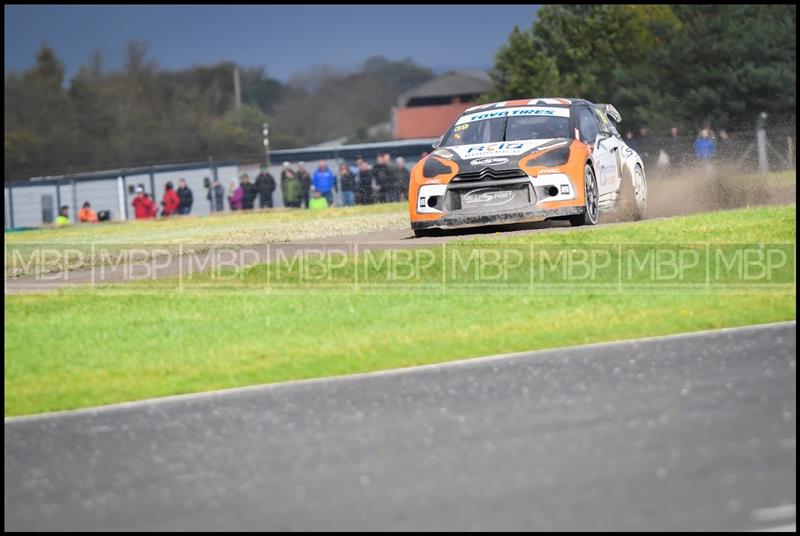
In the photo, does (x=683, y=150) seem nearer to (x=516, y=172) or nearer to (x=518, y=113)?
(x=518, y=113)

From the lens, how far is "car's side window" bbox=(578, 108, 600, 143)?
17.0 meters

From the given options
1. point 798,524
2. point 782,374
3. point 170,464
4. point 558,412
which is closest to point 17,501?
point 170,464

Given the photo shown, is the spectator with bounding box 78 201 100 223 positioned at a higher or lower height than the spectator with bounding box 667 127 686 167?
lower

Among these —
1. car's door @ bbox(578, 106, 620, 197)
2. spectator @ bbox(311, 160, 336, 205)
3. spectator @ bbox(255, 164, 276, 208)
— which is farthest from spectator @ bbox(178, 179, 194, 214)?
car's door @ bbox(578, 106, 620, 197)

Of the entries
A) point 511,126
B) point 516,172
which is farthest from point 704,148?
point 516,172

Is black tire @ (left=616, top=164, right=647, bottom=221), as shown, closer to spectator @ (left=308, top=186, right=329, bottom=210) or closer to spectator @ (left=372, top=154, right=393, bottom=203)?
spectator @ (left=372, top=154, right=393, bottom=203)

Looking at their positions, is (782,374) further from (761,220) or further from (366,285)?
(761,220)

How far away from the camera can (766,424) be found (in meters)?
7.16

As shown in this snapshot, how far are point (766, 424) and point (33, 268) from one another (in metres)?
13.9

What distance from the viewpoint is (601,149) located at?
679 inches

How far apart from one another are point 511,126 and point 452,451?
10601mm

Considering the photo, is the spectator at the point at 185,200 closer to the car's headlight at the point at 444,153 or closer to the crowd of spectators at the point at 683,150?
the crowd of spectators at the point at 683,150

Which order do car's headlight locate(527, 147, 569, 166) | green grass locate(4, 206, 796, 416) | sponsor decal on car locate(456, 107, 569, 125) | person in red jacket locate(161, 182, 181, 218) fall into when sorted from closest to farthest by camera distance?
green grass locate(4, 206, 796, 416) → car's headlight locate(527, 147, 569, 166) → sponsor decal on car locate(456, 107, 569, 125) → person in red jacket locate(161, 182, 181, 218)

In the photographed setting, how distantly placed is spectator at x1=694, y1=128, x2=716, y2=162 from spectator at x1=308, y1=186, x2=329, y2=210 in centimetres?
939
